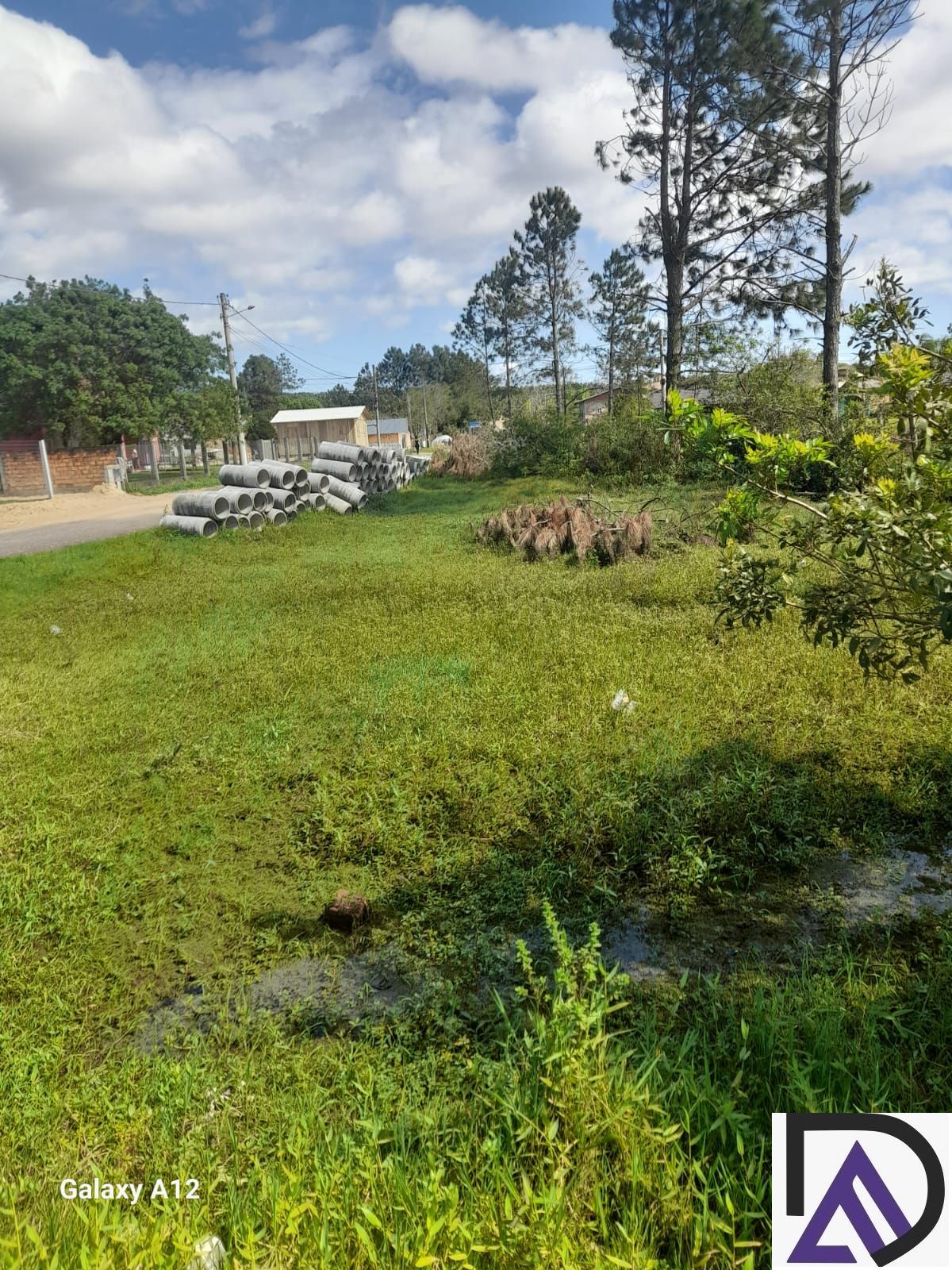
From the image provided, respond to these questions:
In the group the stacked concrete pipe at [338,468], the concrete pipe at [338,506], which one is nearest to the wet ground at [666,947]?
the concrete pipe at [338,506]

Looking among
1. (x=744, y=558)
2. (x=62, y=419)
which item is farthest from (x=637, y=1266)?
(x=62, y=419)

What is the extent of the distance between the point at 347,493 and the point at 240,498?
123 inches

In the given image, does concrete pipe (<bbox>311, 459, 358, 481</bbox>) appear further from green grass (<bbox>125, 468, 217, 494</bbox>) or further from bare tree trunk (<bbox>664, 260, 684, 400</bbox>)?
green grass (<bbox>125, 468, 217, 494</bbox>)

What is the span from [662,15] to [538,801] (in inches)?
772

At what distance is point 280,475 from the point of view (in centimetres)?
1374

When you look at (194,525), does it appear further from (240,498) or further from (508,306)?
(508,306)

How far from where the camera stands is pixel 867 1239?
55.9 inches

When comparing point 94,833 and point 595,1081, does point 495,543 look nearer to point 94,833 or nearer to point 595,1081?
point 94,833

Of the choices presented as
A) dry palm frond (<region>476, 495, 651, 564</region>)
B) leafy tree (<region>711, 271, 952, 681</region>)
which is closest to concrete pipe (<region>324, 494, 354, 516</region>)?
dry palm frond (<region>476, 495, 651, 564</region>)

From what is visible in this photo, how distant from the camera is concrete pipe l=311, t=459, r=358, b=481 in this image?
53.4 feet

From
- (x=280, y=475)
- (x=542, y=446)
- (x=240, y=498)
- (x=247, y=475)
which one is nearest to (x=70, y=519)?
(x=247, y=475)

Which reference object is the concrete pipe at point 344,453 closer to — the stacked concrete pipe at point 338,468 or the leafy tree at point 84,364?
the stacked concrete pipe at point 338,468

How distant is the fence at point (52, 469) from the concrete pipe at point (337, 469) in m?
8.08

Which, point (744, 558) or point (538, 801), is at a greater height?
point (744, 558)
